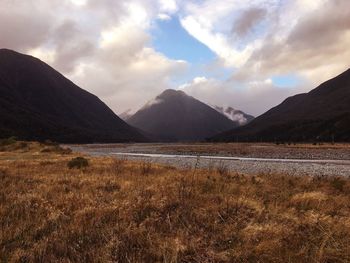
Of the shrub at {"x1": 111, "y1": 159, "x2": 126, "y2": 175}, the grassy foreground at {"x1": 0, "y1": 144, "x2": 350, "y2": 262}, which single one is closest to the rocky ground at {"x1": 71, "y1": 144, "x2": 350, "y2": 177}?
the shrub at {"x1": 111, "y1": 159, "x2": 126, "y2": 175}

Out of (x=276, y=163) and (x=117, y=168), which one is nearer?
(x=117, y=168)

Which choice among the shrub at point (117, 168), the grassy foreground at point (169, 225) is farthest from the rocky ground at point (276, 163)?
the grassy foreground at point (169, 225)

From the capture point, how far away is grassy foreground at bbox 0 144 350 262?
6254 millimetres

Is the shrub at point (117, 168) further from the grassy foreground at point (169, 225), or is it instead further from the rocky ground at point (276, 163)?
the grassy foreground at point (169, 225)

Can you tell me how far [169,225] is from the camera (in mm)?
7875

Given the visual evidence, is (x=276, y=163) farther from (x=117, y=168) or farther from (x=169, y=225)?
(x=169, y=225)

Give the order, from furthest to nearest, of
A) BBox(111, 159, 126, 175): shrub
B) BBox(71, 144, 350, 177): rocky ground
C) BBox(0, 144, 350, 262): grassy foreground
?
BBox(71, 144, 350, 177): rocky ground
BBox(111, 159, 126, 175): shrub
BBox(0, 144, 350, 262): grassy foreground

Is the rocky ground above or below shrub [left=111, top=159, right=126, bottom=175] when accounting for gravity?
below

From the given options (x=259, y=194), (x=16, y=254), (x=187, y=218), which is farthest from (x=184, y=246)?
(x=259, y=194)

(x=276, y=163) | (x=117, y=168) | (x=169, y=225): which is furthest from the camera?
(x=276, y=163)

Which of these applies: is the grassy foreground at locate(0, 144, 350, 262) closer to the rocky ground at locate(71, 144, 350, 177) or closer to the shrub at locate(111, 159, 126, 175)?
the shrub at locate(111, 159, 126, 175)

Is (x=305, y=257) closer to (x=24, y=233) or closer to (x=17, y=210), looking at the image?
(x=24, y=233)

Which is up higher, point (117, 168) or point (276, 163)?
point (117, 168)

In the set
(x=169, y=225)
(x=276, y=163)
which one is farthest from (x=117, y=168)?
(x=276, y=163)
